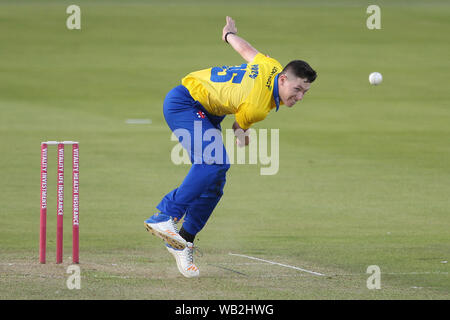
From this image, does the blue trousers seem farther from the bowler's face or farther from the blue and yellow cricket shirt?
the bowler's face

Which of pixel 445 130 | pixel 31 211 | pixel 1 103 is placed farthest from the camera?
pixel 1 103

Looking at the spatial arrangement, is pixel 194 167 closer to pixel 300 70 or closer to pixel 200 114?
pixel 200 114

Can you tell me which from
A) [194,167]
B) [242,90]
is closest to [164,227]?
[194,167]

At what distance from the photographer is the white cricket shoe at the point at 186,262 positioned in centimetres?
755

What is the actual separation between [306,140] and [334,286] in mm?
11635

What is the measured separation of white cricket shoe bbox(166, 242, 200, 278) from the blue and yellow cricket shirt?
1226 mm

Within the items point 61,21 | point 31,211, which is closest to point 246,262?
point 31,211

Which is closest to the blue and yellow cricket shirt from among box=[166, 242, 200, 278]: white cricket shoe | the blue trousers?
the blue trousers

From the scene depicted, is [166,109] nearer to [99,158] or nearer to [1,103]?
[99,158]

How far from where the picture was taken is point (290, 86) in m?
7.19

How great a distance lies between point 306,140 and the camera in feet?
61.5

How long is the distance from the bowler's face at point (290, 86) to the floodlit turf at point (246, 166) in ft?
5.06

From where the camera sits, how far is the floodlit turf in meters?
7.80

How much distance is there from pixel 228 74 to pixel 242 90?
31 centimetres
